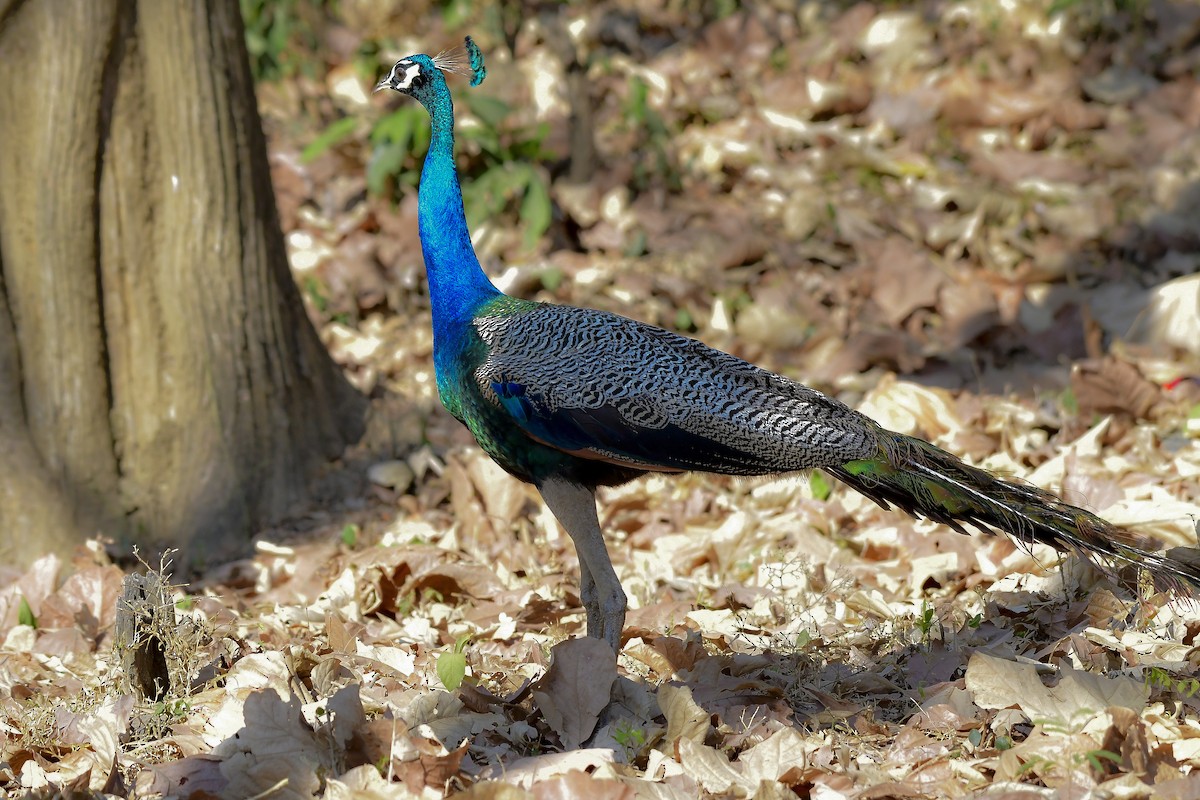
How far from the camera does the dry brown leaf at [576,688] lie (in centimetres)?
338

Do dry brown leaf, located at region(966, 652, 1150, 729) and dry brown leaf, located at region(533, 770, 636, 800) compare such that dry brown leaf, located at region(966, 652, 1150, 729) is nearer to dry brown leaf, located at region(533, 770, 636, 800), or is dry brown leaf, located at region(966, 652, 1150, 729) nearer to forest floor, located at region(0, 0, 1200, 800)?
forest floor, located at region(0, 0, 1200, 800)

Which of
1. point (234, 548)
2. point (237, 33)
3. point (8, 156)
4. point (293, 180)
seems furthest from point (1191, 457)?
point (293, 180)

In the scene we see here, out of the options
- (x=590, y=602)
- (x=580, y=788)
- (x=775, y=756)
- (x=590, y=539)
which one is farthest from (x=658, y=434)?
(x=580, y=788)

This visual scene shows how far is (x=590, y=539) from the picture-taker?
13.0ft

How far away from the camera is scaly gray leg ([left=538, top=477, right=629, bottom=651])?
3.92m

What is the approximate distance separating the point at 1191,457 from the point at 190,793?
13.2ft

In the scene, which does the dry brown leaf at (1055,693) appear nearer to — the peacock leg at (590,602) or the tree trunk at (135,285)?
the peacock leg at (590,602)

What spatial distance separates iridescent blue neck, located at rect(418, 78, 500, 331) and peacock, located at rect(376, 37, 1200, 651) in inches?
3.2

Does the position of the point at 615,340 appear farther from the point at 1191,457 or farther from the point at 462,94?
→ the point at 462,94

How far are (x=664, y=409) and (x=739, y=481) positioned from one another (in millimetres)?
2047

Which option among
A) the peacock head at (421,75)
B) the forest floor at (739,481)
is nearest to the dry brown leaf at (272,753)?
the forest floor at (739,481)

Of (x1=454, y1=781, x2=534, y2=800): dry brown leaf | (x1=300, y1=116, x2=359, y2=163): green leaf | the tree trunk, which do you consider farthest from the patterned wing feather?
(x1=300, y1=116, x2=359, y2=163): green leaf

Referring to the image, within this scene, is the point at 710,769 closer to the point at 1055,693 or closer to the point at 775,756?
the point at 775,756

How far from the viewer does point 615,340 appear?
3924 mm
